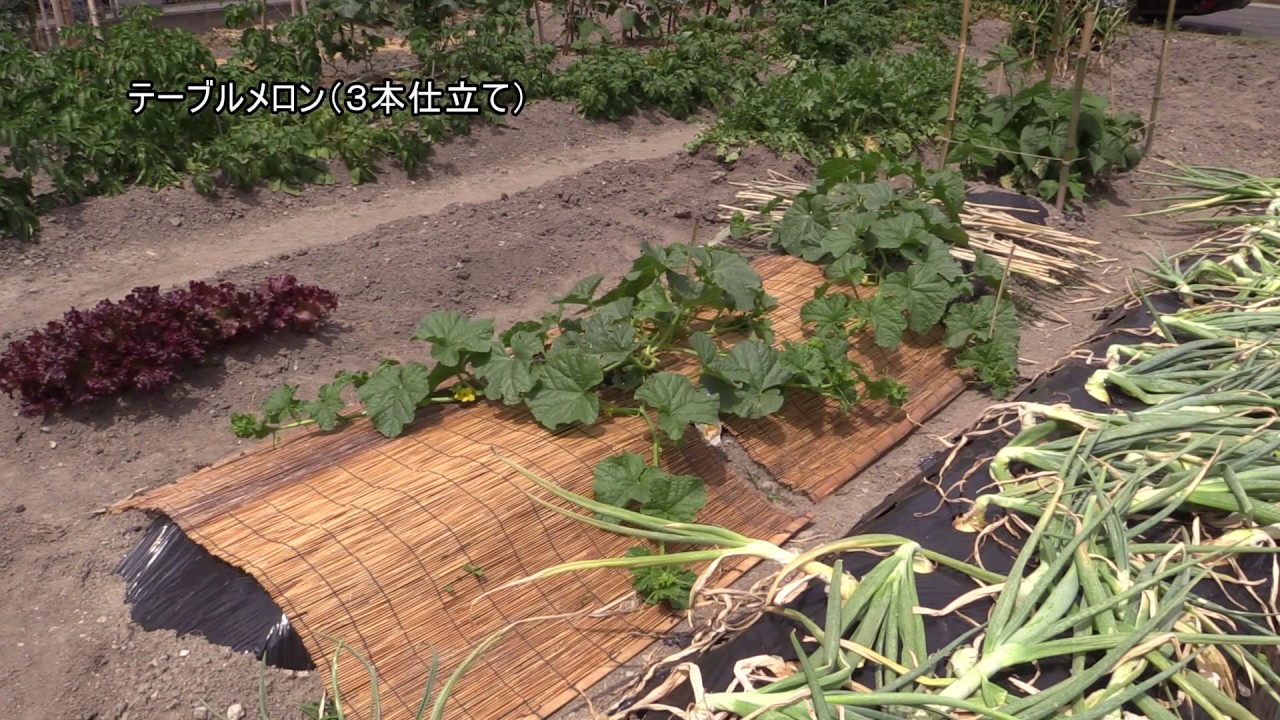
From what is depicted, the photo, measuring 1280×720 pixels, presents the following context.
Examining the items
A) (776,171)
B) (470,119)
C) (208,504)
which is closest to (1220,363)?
(208,504)

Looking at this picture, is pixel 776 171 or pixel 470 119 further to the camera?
pixel 470 119

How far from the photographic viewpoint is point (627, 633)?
2.75m

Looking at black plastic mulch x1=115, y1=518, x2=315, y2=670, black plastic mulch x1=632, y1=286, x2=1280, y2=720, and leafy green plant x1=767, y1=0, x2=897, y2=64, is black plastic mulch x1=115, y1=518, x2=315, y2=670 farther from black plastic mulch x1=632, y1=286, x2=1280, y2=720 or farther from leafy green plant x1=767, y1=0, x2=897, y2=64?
leafy green plant x1=767, y1=0, x2=897, y2=64

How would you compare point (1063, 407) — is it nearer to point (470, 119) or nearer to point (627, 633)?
point (627, 633)

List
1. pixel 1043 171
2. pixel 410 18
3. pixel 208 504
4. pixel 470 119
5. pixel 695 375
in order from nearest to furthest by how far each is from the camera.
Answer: pixel 208 504, pixel 695 375, pixel 1043 171, pixel 470 119, pixel 410 18

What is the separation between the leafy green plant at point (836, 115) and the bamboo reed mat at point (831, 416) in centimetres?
255

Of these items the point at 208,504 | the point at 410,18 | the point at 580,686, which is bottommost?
the point at 580,686

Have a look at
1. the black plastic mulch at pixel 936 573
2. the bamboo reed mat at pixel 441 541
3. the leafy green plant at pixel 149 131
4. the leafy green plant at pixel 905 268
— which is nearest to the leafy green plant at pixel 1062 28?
the leafy green plant at pixel 905 268

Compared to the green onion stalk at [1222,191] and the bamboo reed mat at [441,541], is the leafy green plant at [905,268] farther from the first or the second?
the green onion stalk at [1222,191]

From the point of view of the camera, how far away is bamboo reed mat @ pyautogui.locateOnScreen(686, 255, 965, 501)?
11.5 feet

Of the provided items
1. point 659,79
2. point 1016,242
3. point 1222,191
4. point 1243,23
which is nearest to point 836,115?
point 659,79

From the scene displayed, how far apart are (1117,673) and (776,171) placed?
4906mm

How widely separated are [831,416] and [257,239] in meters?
3.45

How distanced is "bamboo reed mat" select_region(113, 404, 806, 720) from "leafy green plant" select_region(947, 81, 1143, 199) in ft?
12.7
